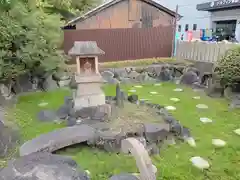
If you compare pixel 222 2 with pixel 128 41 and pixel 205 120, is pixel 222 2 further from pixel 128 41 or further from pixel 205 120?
pixel 205 120

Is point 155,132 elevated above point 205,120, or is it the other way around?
point 155,132

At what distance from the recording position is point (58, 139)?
389 centimetres

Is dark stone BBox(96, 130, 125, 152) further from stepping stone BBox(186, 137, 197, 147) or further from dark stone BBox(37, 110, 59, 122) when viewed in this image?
dark stone BBox(37, 110, 59, 122)

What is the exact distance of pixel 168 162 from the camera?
368 cm

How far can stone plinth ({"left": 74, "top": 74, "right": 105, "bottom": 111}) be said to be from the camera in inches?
201

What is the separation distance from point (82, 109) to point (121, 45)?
18.5 ft

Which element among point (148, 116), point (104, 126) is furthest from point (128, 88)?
point (104, 126)

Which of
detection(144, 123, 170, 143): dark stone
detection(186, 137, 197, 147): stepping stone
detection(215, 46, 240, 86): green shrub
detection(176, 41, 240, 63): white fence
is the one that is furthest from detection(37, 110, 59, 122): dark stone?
detection(176, 41, 240, 63): white fence

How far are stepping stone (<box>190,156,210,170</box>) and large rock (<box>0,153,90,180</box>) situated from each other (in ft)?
6.72

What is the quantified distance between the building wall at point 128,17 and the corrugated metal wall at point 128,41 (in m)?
1.25

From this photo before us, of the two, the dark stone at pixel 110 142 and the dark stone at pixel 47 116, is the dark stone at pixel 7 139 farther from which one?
the dark stone at pixel 110 142

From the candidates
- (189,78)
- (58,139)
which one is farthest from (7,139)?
(189,78)

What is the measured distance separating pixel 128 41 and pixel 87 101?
5654 millimetres

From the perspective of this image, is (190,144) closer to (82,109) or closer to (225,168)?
(225,168)
